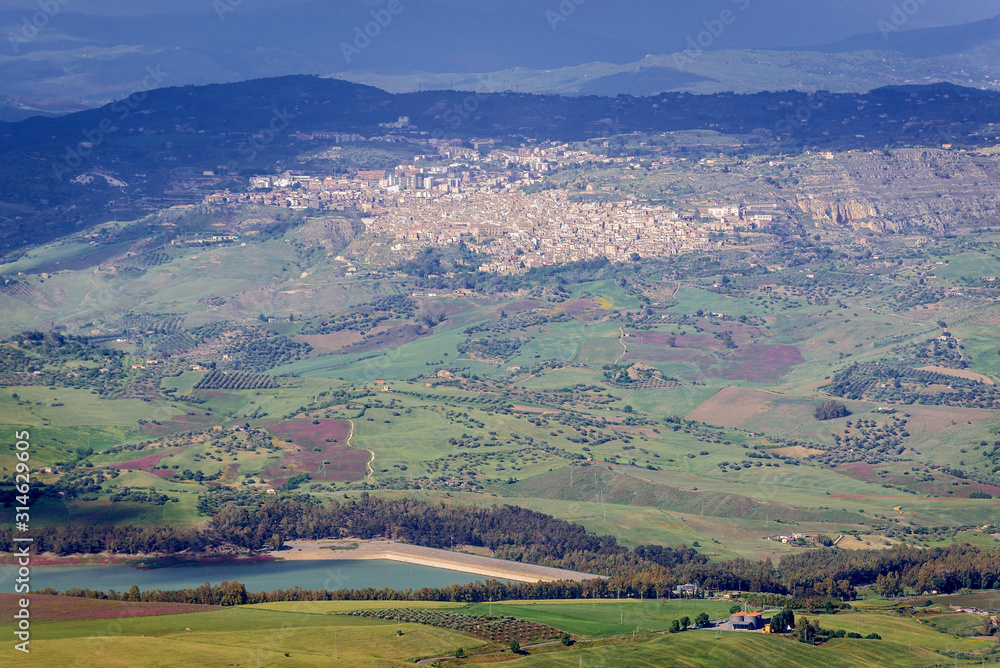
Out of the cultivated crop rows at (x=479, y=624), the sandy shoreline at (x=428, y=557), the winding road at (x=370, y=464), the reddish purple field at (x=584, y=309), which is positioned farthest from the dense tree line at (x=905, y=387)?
the cultivated crop rows at (x=479, y=624)

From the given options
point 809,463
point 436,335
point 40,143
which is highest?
point 40,143

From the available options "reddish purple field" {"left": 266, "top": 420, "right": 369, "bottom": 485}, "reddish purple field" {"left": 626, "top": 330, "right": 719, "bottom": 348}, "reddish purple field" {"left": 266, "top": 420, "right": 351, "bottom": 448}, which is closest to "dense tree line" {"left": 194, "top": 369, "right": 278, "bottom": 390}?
"reddish purple field" {"left": 266, "top": 420, "right": 351, "bottom": 448}

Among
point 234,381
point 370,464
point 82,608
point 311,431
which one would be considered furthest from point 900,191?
point 82,608

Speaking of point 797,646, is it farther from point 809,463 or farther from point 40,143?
point 40,143

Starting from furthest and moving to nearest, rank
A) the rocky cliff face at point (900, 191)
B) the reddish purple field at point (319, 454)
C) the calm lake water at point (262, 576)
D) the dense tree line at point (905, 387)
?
the rocky cliff face at point (900, 191)
the dense tree line at point (905, 387)
the reddish purple field at point (319, 454)
the calm lake water at point (262, 576)

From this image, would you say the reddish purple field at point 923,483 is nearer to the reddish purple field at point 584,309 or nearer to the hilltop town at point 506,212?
the reddish purple field at point 584,309

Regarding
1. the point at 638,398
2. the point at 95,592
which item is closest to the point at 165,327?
the point at 638,398

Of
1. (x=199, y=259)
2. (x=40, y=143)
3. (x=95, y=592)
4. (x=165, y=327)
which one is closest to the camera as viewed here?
(x=95, y=592)

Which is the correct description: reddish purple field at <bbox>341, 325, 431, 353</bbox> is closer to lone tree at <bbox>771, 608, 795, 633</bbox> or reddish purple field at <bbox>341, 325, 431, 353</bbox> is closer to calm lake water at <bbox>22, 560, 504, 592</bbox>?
calm lake water at <bbox>22, 560, 504, 592</bbox>
